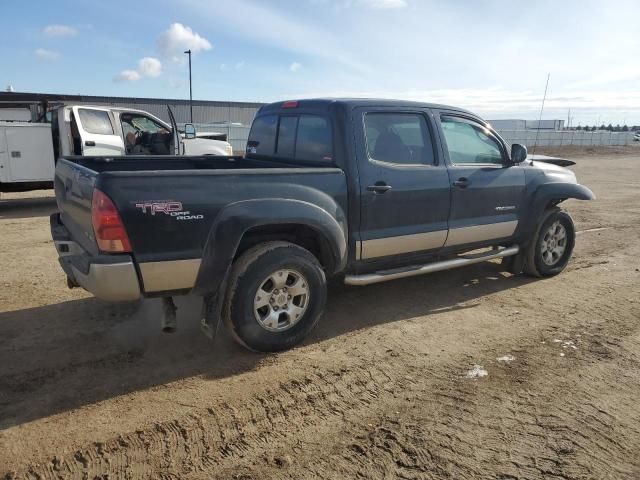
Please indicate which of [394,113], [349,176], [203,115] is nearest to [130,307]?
[349,176]

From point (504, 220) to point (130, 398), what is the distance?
4014mm

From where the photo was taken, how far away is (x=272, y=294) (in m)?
3.81

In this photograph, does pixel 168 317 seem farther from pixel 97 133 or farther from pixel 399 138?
pixel 97 133

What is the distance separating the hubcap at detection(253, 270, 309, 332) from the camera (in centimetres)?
375

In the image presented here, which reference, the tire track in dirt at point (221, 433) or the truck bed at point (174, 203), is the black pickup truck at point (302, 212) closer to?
the truck bed at point (174, 203)

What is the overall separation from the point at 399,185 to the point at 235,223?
1605mm

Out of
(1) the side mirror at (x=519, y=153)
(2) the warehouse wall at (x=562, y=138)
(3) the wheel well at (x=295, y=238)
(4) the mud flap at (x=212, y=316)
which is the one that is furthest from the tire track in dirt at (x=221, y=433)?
(2) the warehouse wall at (x=562, y=138)

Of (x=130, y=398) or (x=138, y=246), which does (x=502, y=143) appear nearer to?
(x=138, y=246)

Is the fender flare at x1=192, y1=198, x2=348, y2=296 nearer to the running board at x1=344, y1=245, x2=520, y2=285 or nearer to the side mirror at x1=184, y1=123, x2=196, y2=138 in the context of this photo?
the running board at x1=344, y1=245, x2=520, y2=285

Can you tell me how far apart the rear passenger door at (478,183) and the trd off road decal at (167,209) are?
103 inches

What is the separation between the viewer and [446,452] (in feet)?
8.87

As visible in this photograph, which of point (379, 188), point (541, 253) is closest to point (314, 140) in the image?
point (379, 188)

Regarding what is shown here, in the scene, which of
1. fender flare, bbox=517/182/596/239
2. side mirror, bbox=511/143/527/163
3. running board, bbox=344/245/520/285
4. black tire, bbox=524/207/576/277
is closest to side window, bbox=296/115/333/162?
running board, bbox=344/245/520/285

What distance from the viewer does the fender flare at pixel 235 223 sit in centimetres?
346
